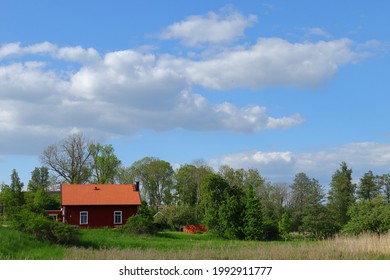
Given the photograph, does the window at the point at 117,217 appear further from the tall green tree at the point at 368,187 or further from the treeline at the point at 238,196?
the tall green tree at the point at 368,187

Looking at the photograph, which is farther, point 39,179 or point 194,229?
point 39,179

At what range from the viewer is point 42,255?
1936cm

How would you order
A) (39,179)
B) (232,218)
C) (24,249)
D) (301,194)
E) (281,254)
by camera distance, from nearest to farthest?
1. (281,254)
2. (24,249)
3. (232,218)
4. (301,194)
5. (39,179)

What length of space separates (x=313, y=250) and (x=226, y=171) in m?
46.3

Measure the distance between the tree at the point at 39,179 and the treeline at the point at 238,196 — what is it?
0.25 ft

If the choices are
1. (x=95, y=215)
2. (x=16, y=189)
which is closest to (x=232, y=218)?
(x=95, y=215)

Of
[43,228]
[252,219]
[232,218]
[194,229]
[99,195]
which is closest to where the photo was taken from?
[43,228]

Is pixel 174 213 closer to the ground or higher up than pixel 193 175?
closer to the ground

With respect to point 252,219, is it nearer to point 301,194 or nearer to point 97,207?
point 97,207

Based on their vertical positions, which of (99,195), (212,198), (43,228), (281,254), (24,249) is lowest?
(281,254)

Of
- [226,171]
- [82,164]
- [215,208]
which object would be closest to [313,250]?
[215,208]

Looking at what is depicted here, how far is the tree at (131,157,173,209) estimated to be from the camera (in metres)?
67.4

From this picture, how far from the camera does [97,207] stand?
4534 cm
